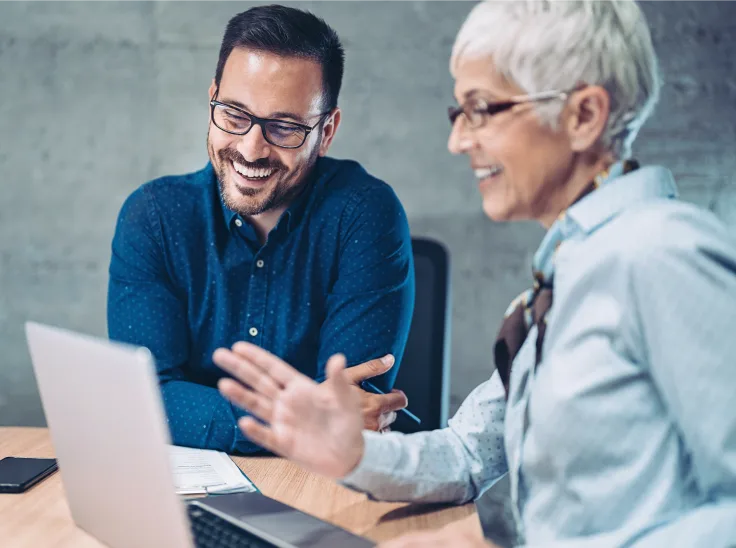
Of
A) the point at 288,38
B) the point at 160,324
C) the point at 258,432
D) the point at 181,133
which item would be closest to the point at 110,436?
the point at 258,432

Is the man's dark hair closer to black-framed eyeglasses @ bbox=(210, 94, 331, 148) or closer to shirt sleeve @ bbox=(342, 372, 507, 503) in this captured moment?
black-framed eyeglasses @ bbox=(210, 94, 331, 148)

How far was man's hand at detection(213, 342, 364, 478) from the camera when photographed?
1018mm

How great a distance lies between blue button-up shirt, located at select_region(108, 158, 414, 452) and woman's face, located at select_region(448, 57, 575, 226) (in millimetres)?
701

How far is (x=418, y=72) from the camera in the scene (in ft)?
8.85

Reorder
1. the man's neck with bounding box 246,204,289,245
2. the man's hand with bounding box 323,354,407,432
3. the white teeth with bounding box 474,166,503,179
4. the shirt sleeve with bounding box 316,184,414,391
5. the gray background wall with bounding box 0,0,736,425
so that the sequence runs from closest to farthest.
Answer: the white teeth with bounding box 474,166,503,179, the man's hand with bounding box 323,354,407,432, the shirt sleeve with bounding box 316,184,414,391, the man's neck with bounding box 246,204,289,245, the gray background wall with bounding box 0,0,736,425

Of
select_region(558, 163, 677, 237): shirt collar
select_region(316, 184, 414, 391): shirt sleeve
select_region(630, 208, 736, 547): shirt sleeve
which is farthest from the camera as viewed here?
select_region(316, 184, 414, 391): shirt sleeve

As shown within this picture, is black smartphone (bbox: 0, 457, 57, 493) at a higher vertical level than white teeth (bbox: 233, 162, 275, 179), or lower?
lower

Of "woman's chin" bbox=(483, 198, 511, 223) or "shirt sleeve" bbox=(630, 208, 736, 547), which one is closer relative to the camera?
"shirt sleeve" bbox=(630, 208, 736, 547)

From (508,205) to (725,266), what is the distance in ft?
1.12

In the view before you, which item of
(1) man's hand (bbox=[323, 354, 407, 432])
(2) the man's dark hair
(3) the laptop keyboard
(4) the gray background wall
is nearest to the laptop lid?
(3) the laptop keyboard

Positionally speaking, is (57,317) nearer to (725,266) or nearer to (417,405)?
(417,405)

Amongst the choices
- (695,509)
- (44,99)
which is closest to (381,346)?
(695,509)

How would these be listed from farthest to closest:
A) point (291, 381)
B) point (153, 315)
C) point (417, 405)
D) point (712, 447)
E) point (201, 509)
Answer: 1. point (417, 405)
2. point (153, 315)
3. point (201, 509)
4. point (291, 381)
5. point (712, 447)

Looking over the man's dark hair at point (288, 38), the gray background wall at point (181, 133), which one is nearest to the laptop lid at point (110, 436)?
the man's dark hair at point (288, 38)
